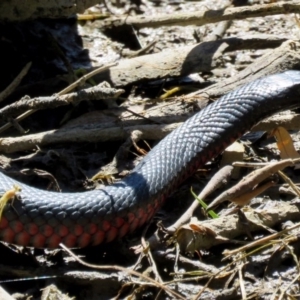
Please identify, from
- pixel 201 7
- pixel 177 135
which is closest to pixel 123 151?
pixel 177 135

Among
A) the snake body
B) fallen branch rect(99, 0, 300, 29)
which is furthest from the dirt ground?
the snake body

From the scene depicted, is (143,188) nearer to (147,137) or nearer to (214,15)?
(147,137)

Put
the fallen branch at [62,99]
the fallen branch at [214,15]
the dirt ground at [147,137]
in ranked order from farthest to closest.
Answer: the fallen branch at [214,15] → the fallen branch at [62,99] → the dirt ground at [147,137]

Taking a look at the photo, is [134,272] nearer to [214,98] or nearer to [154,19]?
[214,98]

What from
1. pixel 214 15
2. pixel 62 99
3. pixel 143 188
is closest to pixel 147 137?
pixel 62 99

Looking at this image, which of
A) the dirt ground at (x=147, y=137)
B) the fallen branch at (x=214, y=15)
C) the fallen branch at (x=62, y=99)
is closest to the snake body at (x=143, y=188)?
the dirt ground at (x=147, y=137)

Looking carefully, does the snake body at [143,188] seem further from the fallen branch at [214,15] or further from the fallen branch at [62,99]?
the fallen branch at [214,15]

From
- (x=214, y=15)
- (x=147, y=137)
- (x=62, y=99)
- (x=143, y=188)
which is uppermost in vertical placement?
(x=62, y=99)
